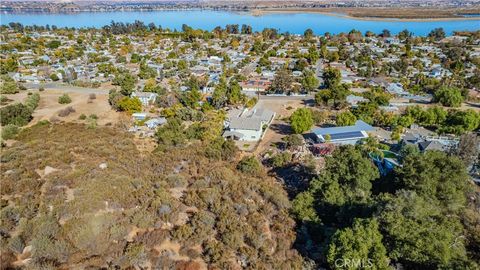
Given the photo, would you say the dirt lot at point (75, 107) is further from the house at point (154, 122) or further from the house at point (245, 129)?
the house at point (245, 129)

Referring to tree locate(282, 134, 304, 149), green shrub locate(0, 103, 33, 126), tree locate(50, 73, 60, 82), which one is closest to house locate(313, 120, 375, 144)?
tree locate(282, 134, 304, 149)

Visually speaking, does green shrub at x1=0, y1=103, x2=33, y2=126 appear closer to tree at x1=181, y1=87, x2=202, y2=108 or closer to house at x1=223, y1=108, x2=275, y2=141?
tree at x1=181, y1=87, x2=202, y2=108

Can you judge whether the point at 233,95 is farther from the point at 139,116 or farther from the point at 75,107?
the point at 75,107

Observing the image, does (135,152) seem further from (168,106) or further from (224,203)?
(168,106)

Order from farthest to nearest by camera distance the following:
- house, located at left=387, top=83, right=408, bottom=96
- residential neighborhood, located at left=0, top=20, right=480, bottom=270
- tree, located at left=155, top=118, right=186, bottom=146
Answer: house, located at left=387, top=83, right=408, bottom=96 → tree, located at left=155, top=118, right=186, bottom=146 → residential neighborhood, located at left=0, top=20, right=480, bottom=270

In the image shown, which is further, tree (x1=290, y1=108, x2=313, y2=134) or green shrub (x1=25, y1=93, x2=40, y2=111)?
green shrub (x1=25, y1=93, x2=40, y2=111)

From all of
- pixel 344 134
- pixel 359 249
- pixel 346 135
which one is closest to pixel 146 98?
pixel 344 134
